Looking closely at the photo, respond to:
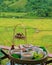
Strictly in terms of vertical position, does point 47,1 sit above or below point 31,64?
above

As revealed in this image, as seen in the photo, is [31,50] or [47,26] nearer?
[31,50]

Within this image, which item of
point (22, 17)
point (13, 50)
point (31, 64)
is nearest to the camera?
point (31, 64)

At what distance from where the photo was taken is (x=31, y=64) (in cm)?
240

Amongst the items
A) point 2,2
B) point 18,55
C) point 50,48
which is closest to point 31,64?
point 18,55

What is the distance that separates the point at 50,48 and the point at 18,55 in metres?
2.04

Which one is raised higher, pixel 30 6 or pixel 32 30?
pixel 30 6

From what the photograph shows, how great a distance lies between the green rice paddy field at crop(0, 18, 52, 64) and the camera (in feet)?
15.4

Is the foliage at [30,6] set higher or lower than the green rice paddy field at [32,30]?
higher

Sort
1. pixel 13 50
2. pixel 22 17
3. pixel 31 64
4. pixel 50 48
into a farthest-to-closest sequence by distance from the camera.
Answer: pixel 22 17 → pixel 50 48 → pixel 13 50 → pixel 31 64

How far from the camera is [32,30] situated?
5051 millimetres

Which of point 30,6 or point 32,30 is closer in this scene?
point 32,30

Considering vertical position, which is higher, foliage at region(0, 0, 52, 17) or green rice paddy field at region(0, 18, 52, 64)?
foliage at region(0, 0, 52, 17)

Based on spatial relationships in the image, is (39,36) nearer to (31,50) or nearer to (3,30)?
(3,30)

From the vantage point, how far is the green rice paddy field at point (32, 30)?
4.69 metres
